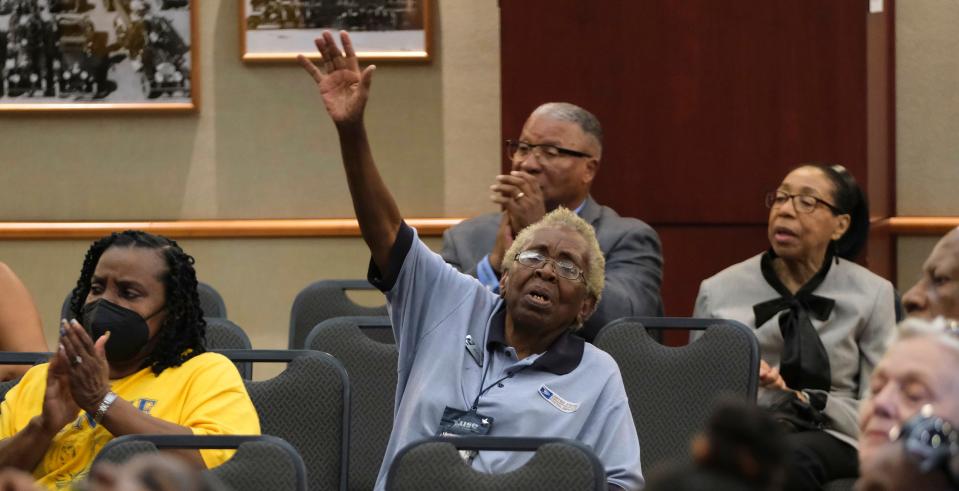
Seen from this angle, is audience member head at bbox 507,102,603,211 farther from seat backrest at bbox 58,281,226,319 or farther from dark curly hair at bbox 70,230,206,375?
dark curly hair at bbox 70,230,206,375

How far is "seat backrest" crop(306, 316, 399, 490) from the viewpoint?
13.2 ft

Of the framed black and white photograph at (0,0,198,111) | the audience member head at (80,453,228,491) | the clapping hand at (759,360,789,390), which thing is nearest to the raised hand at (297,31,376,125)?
the clapping hand at (759,360,789,390)

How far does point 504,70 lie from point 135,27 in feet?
5.48

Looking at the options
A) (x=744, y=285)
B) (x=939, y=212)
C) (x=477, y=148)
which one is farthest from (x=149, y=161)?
(x=939, y=212)

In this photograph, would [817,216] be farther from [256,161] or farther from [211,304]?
[256,161]

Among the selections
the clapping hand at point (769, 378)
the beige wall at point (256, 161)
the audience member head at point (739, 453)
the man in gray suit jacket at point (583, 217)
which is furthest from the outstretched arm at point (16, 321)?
the audience member head at point (739, 453)

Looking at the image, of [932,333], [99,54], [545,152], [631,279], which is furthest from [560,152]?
[932,333]

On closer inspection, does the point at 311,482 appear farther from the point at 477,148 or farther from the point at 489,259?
the point at 477,148

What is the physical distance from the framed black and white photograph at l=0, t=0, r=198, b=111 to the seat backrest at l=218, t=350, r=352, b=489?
9.41ft

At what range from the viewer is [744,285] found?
4.46 m

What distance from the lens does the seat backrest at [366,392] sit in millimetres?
4023

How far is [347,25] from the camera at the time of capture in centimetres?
602

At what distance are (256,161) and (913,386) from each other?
464cm

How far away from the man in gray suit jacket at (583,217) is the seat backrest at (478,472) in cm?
145
